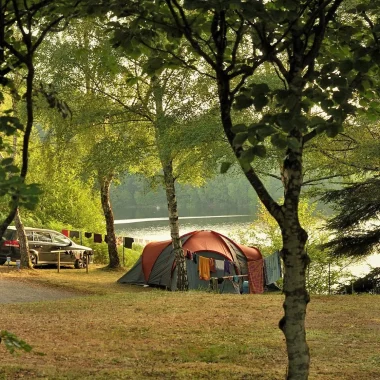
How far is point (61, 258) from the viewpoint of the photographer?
22.9 m

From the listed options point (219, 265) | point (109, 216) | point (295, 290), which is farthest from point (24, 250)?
point (295, 290)

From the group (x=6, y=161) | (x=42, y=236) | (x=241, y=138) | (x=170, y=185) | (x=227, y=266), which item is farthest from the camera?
(x=42, y=236)

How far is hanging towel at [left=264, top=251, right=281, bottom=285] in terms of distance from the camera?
780 inches

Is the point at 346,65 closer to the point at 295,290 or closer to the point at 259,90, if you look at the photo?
the point at 259,90

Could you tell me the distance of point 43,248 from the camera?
73.3ft

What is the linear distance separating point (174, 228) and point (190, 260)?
223 cm

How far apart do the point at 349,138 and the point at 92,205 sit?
1658 centimetres

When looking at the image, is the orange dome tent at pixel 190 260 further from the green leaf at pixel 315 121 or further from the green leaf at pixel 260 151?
the green leaf at pixel 260 151

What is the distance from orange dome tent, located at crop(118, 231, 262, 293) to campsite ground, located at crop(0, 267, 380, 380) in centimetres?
522

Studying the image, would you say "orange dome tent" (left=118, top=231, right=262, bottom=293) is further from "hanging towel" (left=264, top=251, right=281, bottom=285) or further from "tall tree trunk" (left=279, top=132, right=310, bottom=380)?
"tall tree trunk" (left=279, top=132, right=310, bottom=380)

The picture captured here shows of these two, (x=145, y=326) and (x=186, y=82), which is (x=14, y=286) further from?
(x=145, y=326)

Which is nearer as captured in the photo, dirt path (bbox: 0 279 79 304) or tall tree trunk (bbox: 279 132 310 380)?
tall tree trunk (bbox: 279 132 310 380)

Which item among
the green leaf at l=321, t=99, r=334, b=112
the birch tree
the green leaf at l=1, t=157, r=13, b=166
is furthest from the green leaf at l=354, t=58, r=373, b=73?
the green leaf at l=1, t=157, r=13, b=166

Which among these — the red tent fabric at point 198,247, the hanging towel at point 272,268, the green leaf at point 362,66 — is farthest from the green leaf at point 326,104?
the hanging towel at point 272,268
